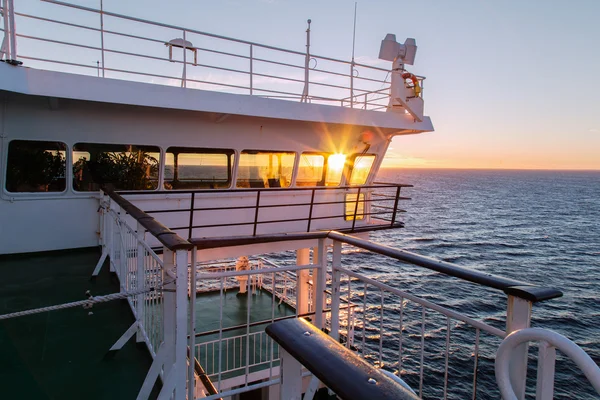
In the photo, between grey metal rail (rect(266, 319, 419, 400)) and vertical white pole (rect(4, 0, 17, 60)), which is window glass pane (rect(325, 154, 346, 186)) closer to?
vertical white pole (rect(4, 0, 17, 60))

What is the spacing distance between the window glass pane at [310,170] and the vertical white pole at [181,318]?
7.34m

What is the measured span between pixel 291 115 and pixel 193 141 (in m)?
2.12

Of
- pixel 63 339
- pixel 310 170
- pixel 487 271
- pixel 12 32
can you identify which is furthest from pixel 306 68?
A: pixel 487 271

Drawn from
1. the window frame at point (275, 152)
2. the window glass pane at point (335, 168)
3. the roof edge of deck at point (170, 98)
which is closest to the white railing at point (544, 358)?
the roof edge of deck at point (170, 98)

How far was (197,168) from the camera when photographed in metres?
8.88

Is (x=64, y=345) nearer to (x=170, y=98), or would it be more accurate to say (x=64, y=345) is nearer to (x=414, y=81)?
(x=170, y=98)

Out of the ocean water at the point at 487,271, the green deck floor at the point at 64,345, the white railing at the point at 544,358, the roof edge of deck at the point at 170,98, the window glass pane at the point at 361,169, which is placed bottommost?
the ocean water at the point at 487,271

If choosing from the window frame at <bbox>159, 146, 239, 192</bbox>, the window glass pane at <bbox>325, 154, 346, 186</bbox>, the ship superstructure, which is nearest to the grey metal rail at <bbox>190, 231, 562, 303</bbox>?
the ship superstructure

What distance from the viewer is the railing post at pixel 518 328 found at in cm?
204

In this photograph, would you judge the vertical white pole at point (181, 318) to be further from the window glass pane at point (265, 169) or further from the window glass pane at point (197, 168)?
the window glass pane at point (265, 169)

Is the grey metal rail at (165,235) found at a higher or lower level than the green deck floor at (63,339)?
higher

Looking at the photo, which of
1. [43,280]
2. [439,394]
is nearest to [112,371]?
[43,280]

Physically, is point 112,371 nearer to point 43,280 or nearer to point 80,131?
point 43,280

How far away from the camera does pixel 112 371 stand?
385 centimetres
